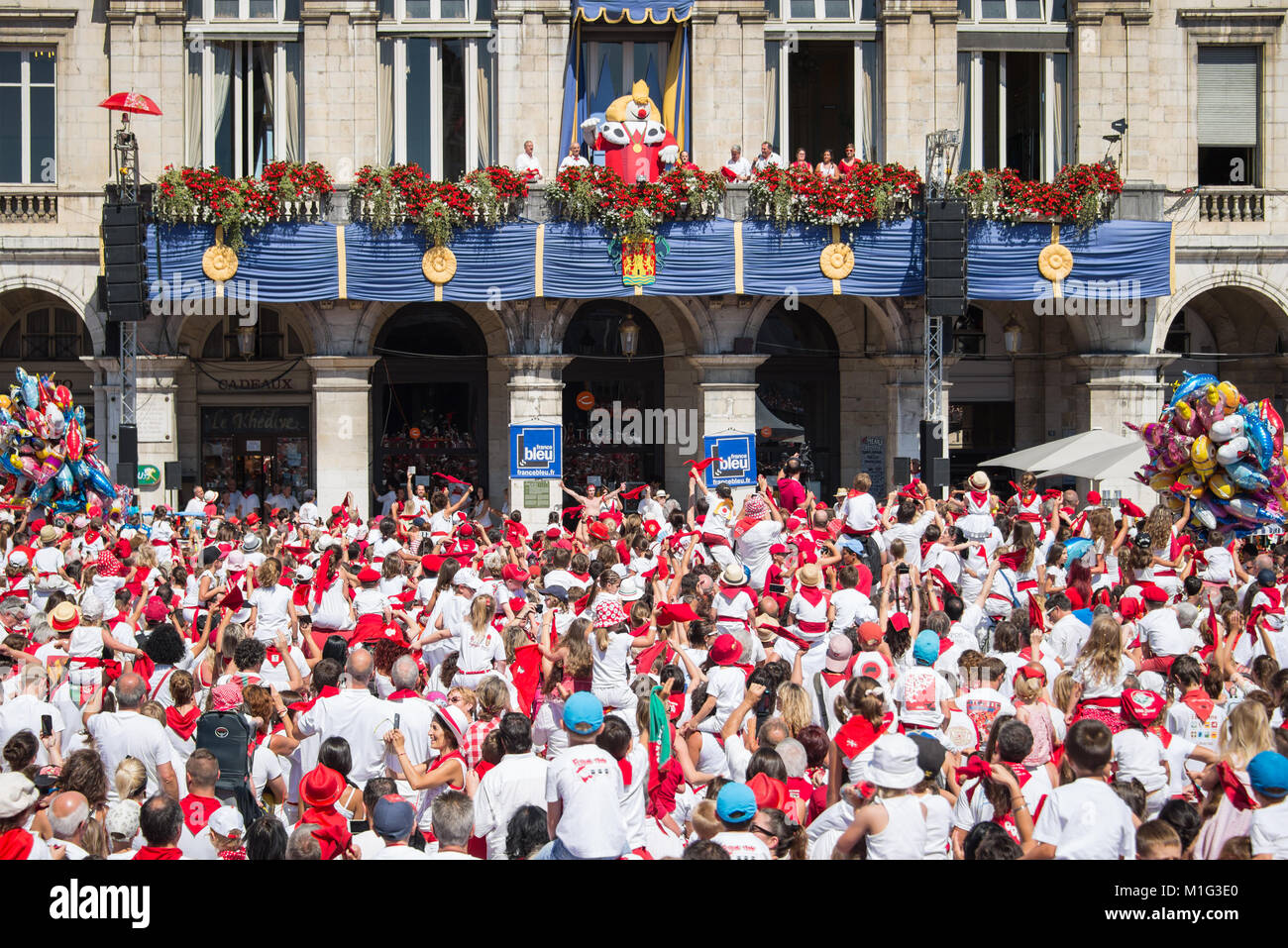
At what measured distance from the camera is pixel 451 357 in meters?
24.2

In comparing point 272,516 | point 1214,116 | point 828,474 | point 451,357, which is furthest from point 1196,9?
point 272,516

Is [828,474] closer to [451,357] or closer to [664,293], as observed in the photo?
[664,293]

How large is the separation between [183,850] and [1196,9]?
21869mm

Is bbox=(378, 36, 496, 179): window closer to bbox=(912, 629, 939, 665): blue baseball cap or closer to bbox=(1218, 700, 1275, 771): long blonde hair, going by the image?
bbox=(912, 629, 939, 665): blue baseball cap

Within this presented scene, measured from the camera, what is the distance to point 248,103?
22.7m

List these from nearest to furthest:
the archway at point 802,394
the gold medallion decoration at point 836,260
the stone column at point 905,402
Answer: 1. the gold medallion decoration at point 836,260
2. the stone column at point 905,402
3. the archway at point 802,394

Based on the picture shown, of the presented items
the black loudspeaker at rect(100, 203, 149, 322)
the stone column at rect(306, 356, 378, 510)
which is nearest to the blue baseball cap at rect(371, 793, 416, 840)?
the black loudspeaker at rect(100, 203, 149, 322)

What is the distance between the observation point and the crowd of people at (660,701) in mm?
6043

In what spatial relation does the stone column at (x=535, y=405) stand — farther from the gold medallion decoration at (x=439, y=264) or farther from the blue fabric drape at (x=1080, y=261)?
the blue fabric drape at (x=1080, y=261)

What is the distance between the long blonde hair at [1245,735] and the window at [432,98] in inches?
702

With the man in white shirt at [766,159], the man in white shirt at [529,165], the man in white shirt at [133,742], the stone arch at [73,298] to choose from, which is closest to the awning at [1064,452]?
the man in white shirt at [766,159]

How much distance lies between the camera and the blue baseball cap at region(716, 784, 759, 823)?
5.76 meters

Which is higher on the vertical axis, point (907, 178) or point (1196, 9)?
point (1196, 9)

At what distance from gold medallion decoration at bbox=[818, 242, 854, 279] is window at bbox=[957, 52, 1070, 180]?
10.2 ft
